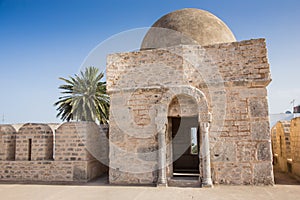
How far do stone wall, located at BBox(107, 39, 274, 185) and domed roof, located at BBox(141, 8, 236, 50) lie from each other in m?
1.05

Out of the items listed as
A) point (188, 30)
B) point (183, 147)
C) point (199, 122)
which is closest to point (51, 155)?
point (199, 122)

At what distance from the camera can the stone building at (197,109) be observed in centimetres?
606

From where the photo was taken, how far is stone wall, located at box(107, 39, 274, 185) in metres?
6.06

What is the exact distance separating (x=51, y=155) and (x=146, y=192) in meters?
3.84

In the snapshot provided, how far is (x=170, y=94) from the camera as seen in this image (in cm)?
650

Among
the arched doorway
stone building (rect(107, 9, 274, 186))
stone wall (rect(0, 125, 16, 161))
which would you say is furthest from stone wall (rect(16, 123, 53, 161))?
the arched doorway

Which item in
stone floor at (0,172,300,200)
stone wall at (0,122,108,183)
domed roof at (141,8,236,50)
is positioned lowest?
stone floor at (0,172,300,200)

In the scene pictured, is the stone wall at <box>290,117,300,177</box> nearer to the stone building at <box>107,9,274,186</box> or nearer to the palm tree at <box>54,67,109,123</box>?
the stone building at <box>107,9,274,186</box>

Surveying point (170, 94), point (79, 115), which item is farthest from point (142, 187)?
point (79, 115)

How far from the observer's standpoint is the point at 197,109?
6.51 meters

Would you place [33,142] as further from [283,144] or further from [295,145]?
[283,144]

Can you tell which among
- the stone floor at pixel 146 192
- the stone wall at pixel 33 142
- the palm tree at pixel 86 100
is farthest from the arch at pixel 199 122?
the palm tree at pixel 86 100

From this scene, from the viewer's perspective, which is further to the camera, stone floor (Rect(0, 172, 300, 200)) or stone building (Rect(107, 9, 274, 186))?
stone building (Rect(107, 9, 274, 186))

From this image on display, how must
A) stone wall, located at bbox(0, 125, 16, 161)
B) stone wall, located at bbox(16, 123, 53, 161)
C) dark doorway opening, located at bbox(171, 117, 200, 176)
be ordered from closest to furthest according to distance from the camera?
stone wall, located at bbox(16, 123, 53, 161)
stone wall, located at bbox(0, 125, 16, 161)
dark doorway opening, located at bbox(171, 117, 200, 176)
